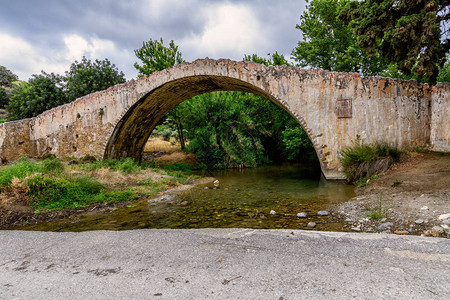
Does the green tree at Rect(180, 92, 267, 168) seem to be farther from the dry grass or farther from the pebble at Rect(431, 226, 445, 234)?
the pebble at Rect(431, 226, 445, 234)

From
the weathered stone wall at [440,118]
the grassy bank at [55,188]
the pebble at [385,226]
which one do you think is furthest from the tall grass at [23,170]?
the weathered stone wall at [440,118]

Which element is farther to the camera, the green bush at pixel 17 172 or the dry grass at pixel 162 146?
the dry grass at pixel 162 146

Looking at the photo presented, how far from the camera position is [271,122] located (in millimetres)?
16922

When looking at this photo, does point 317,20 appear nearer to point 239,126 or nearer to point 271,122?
point 271,122

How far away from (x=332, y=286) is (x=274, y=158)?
57.0 feet

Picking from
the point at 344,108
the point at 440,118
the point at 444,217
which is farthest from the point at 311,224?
the point at 440,118

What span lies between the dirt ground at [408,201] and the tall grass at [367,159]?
277 millimetres

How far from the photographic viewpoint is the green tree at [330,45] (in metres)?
15.6

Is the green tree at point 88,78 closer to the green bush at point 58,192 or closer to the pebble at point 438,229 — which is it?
the green bush at point 58,192

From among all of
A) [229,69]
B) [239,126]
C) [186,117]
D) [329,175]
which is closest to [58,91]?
[186,117]

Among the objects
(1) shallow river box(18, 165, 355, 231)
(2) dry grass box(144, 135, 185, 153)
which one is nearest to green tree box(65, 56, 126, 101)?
(2) dry grass box(144, 135, 185, 153)

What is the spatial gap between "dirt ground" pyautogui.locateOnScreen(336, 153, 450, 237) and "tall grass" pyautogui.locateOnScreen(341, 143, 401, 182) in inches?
10.9

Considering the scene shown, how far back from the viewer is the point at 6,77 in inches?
1097

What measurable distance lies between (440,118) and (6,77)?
3742cm
